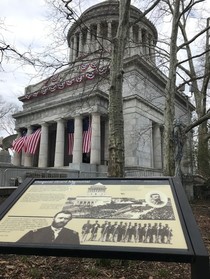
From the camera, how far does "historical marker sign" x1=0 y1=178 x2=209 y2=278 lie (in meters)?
2.62

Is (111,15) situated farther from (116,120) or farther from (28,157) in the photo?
(28,157)

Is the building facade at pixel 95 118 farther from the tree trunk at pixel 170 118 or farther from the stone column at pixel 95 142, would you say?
the tree trunk at pixel 170 118

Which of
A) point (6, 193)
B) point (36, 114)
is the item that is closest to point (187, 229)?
point (6, 193)

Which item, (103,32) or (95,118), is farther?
(95,118)

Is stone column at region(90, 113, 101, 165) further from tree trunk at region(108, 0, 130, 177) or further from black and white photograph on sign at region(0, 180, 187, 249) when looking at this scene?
black and white photograph on sign at region(0, 180, 187, 249)

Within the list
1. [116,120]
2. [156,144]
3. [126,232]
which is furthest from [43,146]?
[126,232]

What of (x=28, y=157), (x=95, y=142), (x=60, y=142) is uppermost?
(x=60, y=142)

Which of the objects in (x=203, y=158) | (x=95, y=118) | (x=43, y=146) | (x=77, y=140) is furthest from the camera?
(x=43, y=146)

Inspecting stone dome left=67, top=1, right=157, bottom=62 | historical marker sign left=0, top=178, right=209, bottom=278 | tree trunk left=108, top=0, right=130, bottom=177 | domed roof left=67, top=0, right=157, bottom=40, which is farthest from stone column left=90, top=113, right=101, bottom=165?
historical marker sign left=0, top=178, right=209, bottom=278

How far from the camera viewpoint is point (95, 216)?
123 inches

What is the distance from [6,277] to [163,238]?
3.10 m

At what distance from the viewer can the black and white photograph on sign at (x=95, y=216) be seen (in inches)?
109

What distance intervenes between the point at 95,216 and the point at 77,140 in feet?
91.8

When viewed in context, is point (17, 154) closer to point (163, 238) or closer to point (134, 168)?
point (134, 168)
